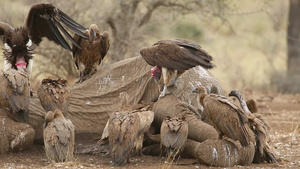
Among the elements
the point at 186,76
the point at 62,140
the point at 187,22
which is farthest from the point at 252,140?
the point at 187,22

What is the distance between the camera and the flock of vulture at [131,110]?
7023mm

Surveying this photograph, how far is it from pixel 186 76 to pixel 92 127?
148 cm

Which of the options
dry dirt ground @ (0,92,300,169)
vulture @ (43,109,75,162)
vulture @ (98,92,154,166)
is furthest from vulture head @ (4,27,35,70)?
vulture @ (98,92,154,166)

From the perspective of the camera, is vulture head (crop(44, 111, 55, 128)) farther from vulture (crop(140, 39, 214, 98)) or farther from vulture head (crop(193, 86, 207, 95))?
vulture head (crop(193, 86, 207, 95))

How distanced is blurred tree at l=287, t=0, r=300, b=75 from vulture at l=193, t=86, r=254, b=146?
11.4 metres

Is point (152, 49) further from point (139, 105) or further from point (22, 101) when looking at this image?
point (22, 101)

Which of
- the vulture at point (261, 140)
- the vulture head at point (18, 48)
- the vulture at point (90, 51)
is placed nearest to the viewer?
the vulture at point (261, 140)

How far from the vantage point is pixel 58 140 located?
6984mm

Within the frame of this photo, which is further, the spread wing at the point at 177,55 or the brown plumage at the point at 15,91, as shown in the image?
the spread wing at the point at 177,55

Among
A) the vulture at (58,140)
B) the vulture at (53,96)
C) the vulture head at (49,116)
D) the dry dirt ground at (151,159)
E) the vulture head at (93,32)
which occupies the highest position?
the vulture head at (93,32)

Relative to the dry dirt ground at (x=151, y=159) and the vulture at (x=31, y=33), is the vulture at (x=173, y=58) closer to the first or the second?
the dry dirt ground at (x=151, y=159)

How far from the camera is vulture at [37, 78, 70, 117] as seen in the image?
25.2 feet

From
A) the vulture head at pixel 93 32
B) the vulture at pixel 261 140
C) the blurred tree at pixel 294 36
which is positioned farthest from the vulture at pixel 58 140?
the blurred tree at pixel 294 36

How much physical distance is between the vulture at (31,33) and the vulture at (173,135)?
102 inches
